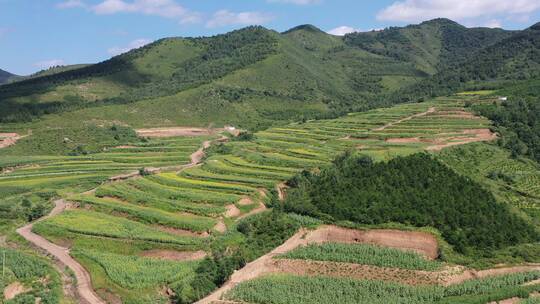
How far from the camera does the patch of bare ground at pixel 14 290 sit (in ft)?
133

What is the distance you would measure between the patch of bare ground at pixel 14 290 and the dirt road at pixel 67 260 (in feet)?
13.2

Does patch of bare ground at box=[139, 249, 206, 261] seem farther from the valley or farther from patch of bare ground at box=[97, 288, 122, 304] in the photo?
patch of bare ground at box=[97, 288, 122, 304]

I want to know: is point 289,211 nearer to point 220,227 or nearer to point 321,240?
point 321,240

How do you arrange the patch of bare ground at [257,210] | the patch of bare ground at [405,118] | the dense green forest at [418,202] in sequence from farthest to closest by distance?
the patch of bare ground at [405,118], the patch of bare ground at [257,210], the dense green forest at [418,202]

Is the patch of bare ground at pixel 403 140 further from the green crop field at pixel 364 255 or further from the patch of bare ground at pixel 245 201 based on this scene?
the green crop field at pixel 364 255

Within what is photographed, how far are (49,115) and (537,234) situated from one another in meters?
112

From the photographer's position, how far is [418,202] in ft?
159

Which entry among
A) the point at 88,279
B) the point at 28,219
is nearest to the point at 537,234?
the point at 88,279

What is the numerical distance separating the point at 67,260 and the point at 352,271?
25073 mm

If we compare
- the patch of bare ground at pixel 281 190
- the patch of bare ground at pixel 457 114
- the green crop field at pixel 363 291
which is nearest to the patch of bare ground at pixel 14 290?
the green crop field at pixel 363 291

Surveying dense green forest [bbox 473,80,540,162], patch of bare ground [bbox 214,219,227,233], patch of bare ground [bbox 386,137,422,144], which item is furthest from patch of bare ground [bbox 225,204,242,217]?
dense green forest [bbox 473,80,540,162]

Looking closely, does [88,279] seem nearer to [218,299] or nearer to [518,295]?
[218,299]

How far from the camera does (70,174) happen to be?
79.8m

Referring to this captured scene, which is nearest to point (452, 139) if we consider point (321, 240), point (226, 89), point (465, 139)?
point (465, 139)
